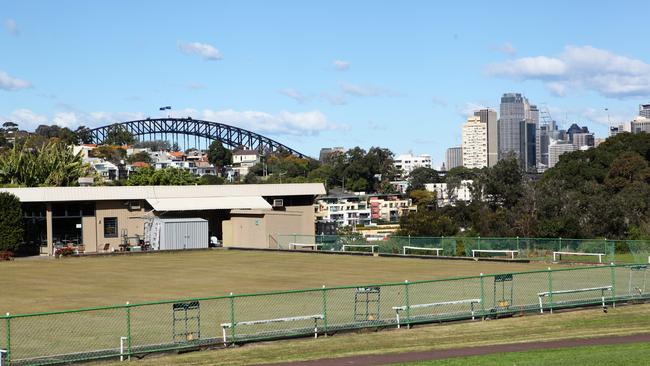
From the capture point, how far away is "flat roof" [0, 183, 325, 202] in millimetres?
65375

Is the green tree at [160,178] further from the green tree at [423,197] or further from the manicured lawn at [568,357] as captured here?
the green tree at [423,197]

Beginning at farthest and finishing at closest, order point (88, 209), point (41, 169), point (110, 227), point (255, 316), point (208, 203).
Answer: point (41, 169)
point (208, 203)
point (110, 227)
point (88, 209)
point (255, 316)

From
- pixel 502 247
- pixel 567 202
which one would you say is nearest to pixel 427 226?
pixel 567 202

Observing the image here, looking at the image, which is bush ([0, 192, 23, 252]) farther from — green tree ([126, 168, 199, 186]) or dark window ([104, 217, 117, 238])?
green tree ([126, 168, 199, 186])

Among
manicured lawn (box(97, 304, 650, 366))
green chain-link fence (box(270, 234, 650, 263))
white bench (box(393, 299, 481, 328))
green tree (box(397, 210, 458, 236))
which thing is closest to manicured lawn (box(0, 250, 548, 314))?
green chain-link fence (box(270, 234, 650, 263))

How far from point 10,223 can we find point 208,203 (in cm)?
1677

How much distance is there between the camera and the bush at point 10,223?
Answer: 6081 cm

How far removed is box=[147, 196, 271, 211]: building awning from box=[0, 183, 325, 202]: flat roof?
26.6 inches

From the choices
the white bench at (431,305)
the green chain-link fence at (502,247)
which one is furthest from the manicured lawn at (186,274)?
the white bench at (431,305)

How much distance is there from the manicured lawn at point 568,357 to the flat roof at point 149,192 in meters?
50.2

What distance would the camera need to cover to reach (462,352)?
72.5 feet

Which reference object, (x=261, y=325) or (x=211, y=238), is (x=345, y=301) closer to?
(x=261, y=325)

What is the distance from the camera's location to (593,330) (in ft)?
83.8

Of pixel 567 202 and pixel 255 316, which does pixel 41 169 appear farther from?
pixel 255 316
